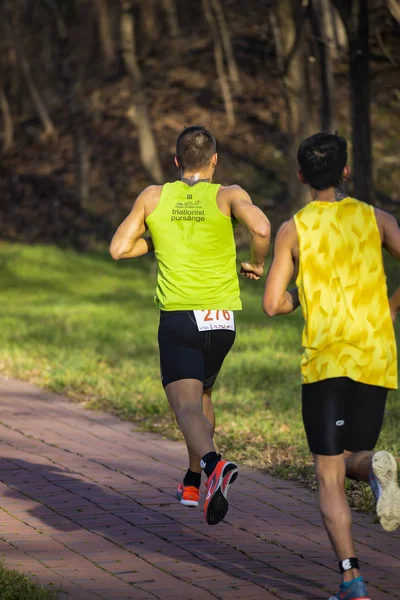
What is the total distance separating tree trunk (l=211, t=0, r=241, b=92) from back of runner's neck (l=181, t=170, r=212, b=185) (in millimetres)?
28329

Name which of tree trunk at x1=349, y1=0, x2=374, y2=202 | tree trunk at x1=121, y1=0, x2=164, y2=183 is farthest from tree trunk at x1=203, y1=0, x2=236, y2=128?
tree trunk at x1=349, y1=0, x2=374, y2=202

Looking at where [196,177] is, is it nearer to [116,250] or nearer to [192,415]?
[116,250]

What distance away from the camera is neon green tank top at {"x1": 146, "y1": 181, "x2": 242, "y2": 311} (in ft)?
18.7

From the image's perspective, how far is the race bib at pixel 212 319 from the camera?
19.0ft

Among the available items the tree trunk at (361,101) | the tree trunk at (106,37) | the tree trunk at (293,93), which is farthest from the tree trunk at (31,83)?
the tree trunk at (361,101)

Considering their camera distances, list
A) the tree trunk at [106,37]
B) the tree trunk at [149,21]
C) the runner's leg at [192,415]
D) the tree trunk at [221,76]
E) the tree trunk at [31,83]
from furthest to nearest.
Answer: the tree trunk at [149,21]
the tree trunk at [106,37]
the tree trunk at [31,83]
the tree trunk at [221,76]
the runner's leg at [192,415]

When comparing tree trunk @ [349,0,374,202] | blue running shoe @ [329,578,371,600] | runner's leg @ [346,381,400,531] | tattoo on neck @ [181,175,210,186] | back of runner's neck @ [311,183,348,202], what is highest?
tree trunk @ [349,0,374,202]

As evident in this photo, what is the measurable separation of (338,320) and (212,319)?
1.39 metres

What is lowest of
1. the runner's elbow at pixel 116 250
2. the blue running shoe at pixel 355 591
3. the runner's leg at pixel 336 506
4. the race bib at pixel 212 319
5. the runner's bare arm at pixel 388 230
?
the blue running shoe at pixel 355 591

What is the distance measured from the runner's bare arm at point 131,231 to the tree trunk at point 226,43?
2843 centimetres

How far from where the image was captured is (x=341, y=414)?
4.54 m

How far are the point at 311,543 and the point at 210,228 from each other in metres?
1.65

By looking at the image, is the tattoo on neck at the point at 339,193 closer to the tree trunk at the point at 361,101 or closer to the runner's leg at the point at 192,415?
the runner's leg at the point at 192,415

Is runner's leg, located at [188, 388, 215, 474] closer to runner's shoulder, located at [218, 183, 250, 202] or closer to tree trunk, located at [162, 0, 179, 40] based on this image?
runner's shoulder, located at [218, 183, 250, 202]
